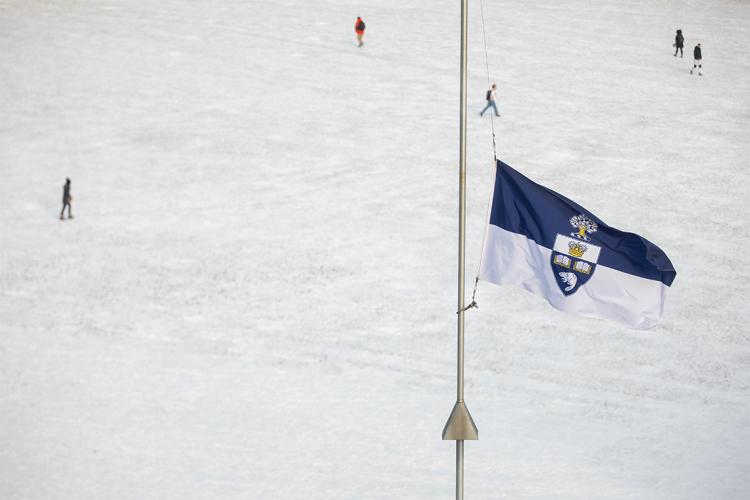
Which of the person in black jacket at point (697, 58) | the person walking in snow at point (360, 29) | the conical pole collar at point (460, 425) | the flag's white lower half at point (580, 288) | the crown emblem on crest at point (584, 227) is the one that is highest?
the person walking in snow at point (360, 29)

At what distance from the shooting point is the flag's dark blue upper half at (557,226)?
1062 centimetres

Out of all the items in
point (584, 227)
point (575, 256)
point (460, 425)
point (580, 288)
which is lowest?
point (460, 425)

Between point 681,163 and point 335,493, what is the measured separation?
15742mm

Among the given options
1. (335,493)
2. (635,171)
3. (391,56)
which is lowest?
(335,493)

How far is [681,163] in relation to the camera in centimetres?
2691

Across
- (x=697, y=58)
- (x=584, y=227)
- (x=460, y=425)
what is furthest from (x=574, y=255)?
(x=697, y=58)

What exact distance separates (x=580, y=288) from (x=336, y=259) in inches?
443

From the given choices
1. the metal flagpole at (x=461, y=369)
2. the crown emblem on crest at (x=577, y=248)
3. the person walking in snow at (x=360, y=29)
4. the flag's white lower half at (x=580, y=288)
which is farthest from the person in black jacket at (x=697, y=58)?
the metal flagpole at (x=461, y=369)

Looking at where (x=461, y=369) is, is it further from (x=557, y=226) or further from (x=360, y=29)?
(x=360, y=29)

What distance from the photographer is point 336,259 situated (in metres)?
21.8

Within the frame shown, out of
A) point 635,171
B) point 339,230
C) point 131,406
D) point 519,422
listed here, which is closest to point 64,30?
point 339,230

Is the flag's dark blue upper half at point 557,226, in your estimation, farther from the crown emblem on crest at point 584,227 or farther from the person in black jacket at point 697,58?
the person in black jacket at point 697,58

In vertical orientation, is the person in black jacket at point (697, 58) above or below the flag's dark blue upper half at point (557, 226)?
above

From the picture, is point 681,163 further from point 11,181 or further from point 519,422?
point 11,181
